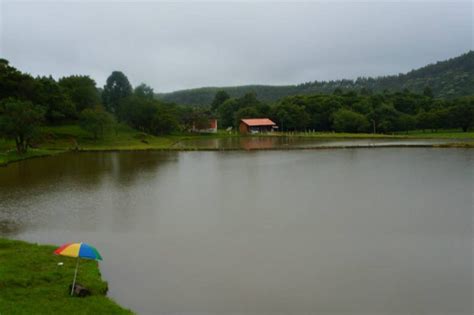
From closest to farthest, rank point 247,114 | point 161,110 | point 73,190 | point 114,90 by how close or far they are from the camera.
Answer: point 73,190 → point 161,110 → point 114,90 → point 247,114

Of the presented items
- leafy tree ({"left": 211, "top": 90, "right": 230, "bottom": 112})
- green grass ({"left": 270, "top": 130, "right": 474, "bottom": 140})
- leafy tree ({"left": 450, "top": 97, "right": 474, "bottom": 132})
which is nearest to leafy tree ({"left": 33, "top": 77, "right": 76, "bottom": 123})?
green grass ({"left": 270, "top": 130, "right": 474, "bottom": 140})

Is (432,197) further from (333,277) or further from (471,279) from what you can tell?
(333,277)

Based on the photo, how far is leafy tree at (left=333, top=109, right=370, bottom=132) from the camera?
85.2 metres

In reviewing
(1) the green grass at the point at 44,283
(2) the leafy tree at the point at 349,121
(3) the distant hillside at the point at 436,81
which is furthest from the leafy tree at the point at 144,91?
(3) the distant hillside at the point at 436,81

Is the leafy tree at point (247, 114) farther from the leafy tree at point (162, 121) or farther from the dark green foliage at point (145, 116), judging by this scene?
the dark green foliage at point (145, 116)

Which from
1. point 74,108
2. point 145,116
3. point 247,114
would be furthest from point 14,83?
point 247,114

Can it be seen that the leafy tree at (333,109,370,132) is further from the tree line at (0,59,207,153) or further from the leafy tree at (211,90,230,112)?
the leafy tree at (211,90,230,112)

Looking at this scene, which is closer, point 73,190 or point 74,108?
point 73,190

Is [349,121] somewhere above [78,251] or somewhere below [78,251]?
above

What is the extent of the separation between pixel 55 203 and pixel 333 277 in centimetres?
1578

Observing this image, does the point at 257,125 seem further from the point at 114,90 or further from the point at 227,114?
the point at 114,90

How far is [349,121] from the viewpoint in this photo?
86.7 m

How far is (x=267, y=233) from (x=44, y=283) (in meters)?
8.10

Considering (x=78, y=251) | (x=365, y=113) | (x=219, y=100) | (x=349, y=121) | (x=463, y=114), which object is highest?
(x=219, y=100)
